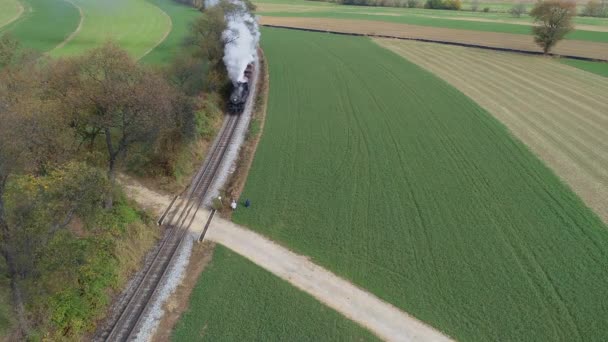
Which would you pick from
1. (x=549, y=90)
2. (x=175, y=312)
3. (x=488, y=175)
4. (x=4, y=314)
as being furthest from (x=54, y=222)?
(x=549, y=90)

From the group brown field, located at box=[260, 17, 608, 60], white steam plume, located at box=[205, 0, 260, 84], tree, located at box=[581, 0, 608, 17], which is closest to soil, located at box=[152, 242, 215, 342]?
white steam plume, located at box=[205, 0, 260, 84]

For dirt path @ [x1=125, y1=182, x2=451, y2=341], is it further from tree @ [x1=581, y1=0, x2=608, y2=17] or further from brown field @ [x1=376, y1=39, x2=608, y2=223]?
tree @ [x1=581, y1=0, x2=608, y2=17]

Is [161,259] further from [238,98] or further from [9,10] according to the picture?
[9,10]

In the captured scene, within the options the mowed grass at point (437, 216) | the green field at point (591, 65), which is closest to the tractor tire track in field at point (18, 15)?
the mowed grass at point (437, 216)

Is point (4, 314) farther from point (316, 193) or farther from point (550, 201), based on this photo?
point (550, 201)

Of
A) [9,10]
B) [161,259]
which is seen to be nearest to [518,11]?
[161,259]

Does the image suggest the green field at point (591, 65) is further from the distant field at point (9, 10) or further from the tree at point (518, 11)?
the distant field at point (9, 10)
